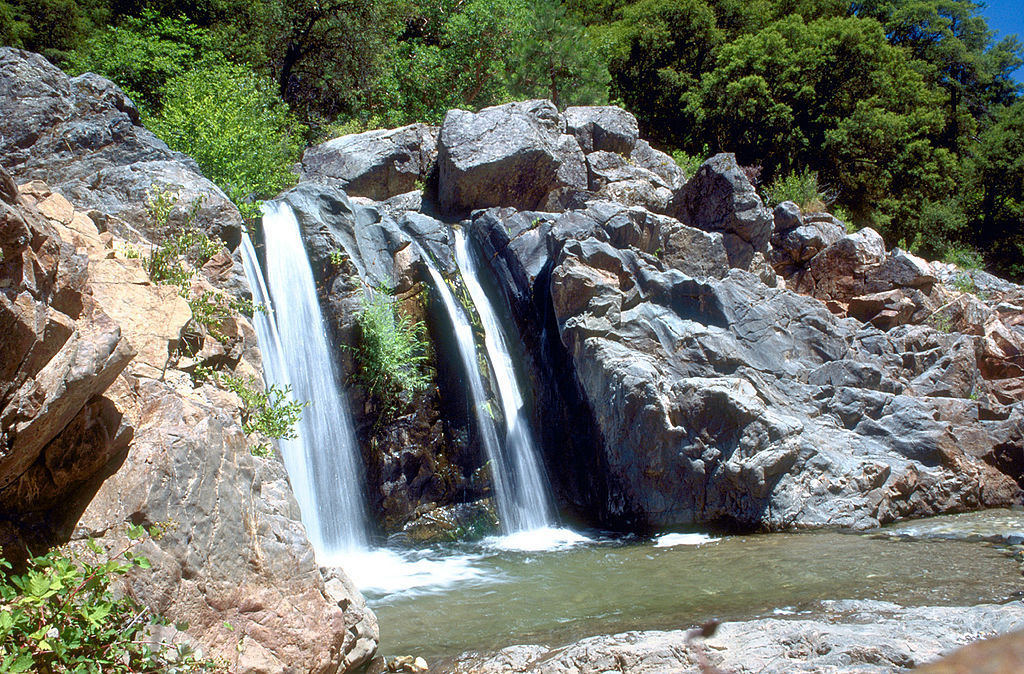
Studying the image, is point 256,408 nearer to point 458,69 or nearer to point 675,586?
point 675,586

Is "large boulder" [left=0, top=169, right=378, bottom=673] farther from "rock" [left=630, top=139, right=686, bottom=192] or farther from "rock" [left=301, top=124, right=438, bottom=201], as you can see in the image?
"rock" [left=630, top=139, right=686, bottom=192]

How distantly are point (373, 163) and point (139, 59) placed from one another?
5470mm

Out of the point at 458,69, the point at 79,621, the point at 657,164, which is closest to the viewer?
the point at 79,621

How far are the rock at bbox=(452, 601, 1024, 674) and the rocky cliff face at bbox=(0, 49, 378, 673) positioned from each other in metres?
1.35

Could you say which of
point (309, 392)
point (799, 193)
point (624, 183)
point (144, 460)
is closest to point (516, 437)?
point (309, 392)

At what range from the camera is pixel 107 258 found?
5918mm

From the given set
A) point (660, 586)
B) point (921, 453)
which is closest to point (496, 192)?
point (921, 453)

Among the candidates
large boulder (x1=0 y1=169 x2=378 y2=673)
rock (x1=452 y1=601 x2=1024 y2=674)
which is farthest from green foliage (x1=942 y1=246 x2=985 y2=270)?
large boulder (x1=0 y1=169 x2=378 y2=673)

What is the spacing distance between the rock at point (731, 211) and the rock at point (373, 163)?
252 inches

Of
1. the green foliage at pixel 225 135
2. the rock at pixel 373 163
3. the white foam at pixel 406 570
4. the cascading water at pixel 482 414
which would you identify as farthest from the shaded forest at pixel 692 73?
the white foam at pixel 406 570

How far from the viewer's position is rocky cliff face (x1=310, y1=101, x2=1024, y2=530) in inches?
402

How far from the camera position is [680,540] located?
9.70 metres

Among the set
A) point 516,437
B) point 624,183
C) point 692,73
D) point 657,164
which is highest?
point 692,73

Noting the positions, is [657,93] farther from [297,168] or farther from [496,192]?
[297,168]
